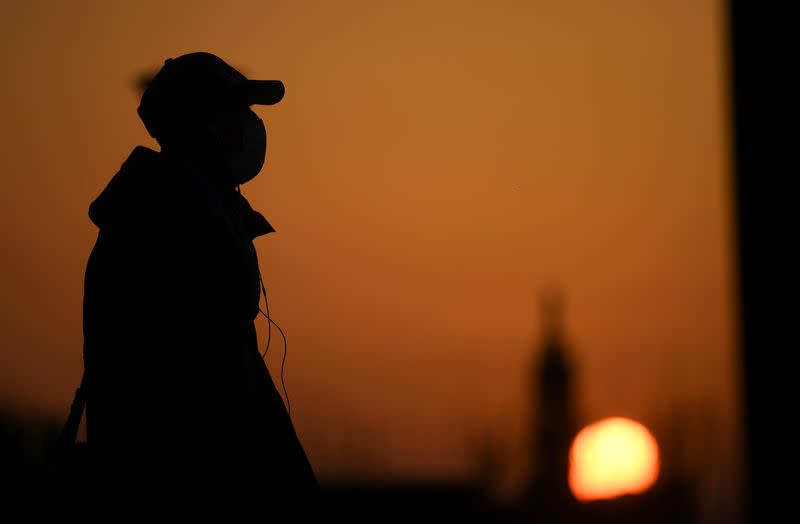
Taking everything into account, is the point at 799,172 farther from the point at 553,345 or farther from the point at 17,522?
the point at 553,345

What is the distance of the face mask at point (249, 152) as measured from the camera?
360 centimetres

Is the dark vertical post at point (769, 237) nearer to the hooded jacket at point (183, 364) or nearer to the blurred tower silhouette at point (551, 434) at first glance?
the hooded jacket at point (183, 364)

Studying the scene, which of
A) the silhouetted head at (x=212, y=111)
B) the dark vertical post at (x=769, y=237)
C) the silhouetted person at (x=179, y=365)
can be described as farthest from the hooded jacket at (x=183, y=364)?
the dark vertical post at (x=769, y=237)

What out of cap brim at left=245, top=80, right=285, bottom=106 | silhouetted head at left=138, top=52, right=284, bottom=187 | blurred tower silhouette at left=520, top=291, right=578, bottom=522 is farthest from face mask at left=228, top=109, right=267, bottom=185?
blurred tower silhouette at left=520, top=291, right=578, bottom=522

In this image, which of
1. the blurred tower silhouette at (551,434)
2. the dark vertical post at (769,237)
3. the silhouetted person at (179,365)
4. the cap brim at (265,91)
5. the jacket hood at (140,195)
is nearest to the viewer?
the dark vertical post at (769,237)

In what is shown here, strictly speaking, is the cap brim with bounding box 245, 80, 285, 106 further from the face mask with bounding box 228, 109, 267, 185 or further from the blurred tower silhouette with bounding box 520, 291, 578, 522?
the blurred tower silhouette with bounding box 520, 291, 578, 522

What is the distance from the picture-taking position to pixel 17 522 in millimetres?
3146

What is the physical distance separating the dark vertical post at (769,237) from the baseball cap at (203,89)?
1658 mm

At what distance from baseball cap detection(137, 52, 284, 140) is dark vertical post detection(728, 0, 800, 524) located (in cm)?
166

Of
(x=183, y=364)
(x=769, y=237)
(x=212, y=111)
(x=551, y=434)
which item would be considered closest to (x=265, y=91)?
(x=212, y=111)

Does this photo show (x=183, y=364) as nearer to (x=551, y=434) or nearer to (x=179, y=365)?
(x=179, y=365)

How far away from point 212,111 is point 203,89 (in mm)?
74

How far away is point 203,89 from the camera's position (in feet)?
11.7

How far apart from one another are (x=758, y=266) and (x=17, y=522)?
2121 mm
